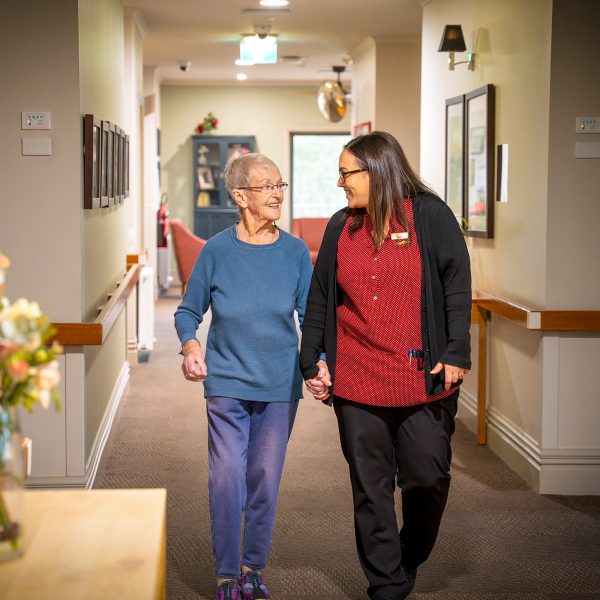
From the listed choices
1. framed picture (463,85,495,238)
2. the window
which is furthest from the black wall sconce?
the window

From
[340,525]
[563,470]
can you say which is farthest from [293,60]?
Result: [340,525]

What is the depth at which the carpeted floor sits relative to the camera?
3.60 metres

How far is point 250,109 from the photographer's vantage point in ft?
52.7

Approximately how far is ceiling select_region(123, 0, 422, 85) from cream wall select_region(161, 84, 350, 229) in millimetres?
2458

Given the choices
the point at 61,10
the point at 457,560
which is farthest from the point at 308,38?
the point at 457,560

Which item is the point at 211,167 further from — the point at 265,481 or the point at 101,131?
the point at 265,481

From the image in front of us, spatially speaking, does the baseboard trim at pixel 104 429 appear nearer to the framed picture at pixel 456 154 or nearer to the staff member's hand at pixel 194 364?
the staff member's hand at pixel 194 364

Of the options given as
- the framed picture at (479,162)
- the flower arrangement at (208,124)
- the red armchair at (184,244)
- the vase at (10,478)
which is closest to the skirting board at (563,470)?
the framed picture at (479,162)

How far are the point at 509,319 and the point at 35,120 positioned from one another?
2404 mm

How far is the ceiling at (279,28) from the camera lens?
8266mm

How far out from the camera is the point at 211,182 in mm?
15906

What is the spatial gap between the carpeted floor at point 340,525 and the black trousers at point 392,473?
1.05 ft

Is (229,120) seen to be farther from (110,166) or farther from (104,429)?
(104,429)

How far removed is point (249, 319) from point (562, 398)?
2120 millimetres
